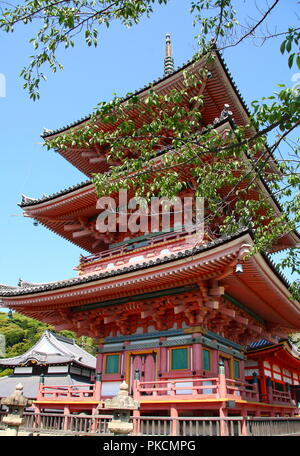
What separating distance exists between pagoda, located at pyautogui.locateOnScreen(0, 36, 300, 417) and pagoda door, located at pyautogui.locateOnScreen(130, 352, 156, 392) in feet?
0.10

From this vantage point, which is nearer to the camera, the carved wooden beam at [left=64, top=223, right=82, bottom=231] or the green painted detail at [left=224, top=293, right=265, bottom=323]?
the green painted detail at [left=224, top=293, right=265, bottom=323]

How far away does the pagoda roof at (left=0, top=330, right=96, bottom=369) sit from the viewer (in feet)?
82.9

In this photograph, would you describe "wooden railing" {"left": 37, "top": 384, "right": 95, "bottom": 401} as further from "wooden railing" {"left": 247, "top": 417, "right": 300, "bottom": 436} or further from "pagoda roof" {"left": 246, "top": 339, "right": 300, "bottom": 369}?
"pagoda roof" {"left": 246, "top": 339, "right": 300, "bottom": 369}

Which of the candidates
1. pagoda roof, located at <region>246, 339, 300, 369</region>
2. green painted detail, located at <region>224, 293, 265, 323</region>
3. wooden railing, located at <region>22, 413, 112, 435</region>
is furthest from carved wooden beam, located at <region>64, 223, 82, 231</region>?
pagoda roof, located at <region>246, 339, 300, 369</region>

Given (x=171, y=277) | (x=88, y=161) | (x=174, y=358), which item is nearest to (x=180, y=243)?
(x=171, y=277)

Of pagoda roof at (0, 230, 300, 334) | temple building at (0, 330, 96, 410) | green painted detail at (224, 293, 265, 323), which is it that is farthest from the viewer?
temple building at (0, 330, 96, 410)

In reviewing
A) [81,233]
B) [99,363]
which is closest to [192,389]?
[99,363]

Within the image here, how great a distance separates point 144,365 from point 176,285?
2964mm

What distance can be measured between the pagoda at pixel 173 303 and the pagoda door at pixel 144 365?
0.03 m

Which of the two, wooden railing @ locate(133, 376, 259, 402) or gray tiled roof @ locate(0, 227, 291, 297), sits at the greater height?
gray tiled roof @ locate(0, 227, 291, 297)

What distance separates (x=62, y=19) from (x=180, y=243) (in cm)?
818

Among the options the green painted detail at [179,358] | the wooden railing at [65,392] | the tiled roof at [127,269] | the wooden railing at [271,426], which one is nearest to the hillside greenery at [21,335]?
the tiled roof at [127,269]

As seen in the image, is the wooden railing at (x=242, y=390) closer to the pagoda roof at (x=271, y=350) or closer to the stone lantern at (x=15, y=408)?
the pagoda roof at (x=271, y=350)

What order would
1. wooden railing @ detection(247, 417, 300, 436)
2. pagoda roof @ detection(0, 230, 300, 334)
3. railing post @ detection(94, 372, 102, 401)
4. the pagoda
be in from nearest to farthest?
1. wooden railing @ detection(247, 417, 300, 436)
2. pagoda roof @ detection(0, 230, 300, 334)
3. the pagoda
4. railing post @ detection(94, 372, 102, 401)
